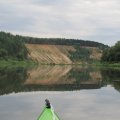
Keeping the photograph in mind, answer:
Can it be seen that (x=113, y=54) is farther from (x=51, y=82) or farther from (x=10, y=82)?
(x=10, y=82)

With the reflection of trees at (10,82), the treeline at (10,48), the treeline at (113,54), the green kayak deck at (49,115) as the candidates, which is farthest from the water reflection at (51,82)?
the treeline at (10,48)

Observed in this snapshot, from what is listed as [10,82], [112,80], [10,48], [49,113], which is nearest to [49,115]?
[49,113]

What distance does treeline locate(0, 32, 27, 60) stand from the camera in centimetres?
16712

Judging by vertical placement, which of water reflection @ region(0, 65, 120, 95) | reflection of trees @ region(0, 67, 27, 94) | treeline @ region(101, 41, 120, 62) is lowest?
A: water reflection @ region(0, 65, 120, 95)

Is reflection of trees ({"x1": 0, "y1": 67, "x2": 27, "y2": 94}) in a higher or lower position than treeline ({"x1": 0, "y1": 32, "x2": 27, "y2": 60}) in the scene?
lower

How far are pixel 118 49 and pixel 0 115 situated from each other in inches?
5420

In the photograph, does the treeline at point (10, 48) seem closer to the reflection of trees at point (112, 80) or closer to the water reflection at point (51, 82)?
the reflection of trees at point (112, 80)

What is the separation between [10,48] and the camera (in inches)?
6885

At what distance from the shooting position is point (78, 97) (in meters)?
34.9

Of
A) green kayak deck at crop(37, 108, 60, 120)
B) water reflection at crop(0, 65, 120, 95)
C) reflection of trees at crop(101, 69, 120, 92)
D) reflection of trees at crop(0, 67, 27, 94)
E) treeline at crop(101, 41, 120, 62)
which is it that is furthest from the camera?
treeline at crop(101, 41, 120, 62)

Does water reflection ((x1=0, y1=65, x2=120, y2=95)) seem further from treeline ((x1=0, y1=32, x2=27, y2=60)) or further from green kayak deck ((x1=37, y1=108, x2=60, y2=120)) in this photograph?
treeline ((x1=0, y1=32, x2=27, y2=60))

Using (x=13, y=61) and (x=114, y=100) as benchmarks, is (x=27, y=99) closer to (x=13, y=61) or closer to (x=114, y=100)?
(x=114, y=100)

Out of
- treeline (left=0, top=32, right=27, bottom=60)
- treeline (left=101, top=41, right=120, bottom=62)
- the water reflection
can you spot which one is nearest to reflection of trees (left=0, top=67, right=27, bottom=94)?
the water reflection

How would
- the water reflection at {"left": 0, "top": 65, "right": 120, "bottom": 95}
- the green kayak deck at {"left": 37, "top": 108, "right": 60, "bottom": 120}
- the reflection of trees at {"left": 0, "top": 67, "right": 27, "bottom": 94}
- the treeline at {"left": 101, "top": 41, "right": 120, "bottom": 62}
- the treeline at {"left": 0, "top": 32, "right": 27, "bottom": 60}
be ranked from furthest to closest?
the treeline at {"left": 0, "top": 32, "right": 27, "bottom": 60} → the treeline at {"left": 101, "top": 41, "right": 120, "bottom": 62} → the water reflection at {"left": 0, "top": 65, "right": 120, "bottom": 95} → the reflection of trees at {"left": 0, "top": 67, "right": 27, "bottom": 94} → the green kayak deck at {"left": 37, "top": 108, "right": 60, "bottom": 120}
